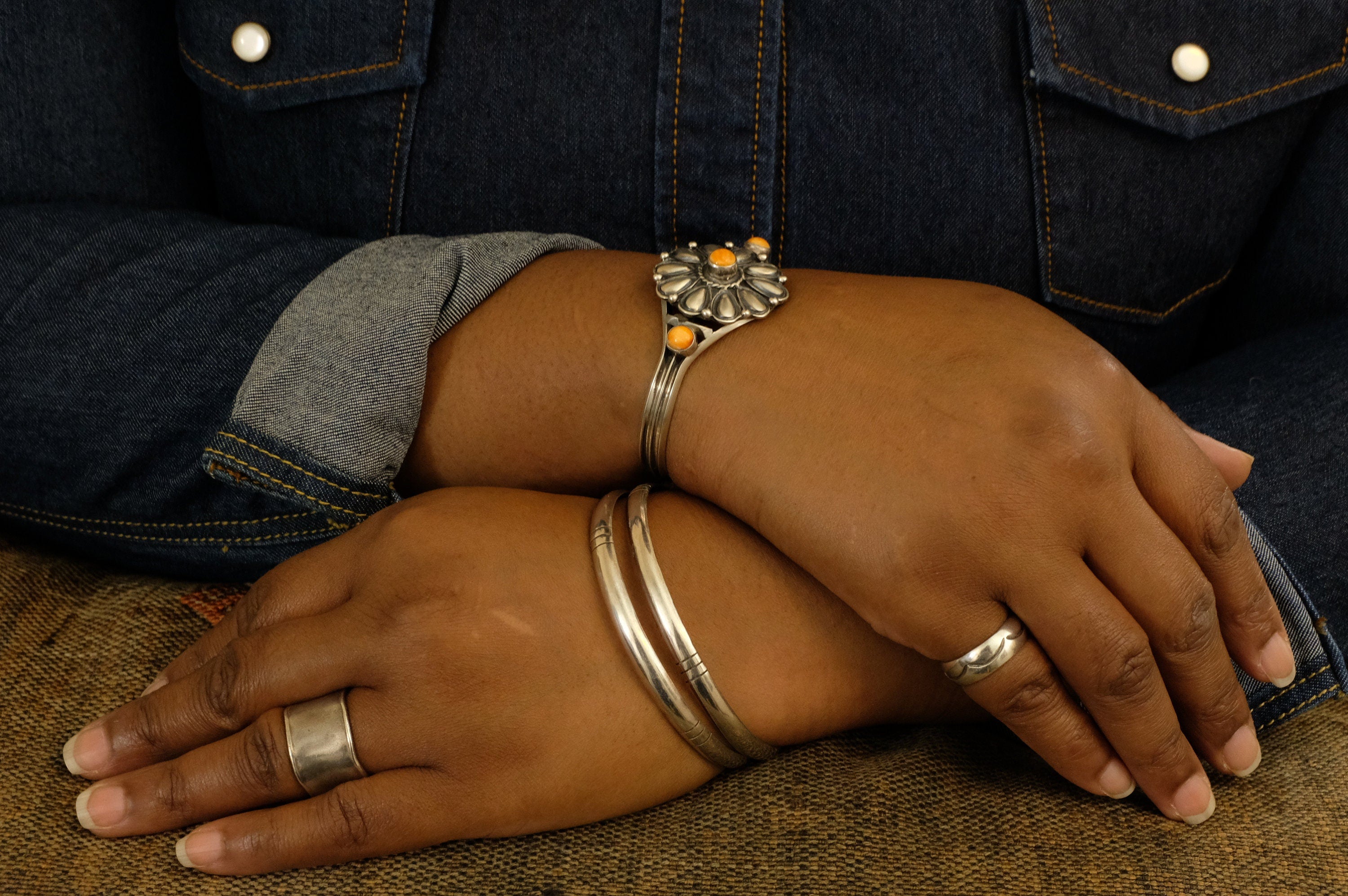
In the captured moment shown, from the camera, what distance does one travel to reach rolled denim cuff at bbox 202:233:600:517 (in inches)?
25.1

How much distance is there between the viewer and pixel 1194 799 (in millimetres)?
583

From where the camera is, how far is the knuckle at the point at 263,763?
55 cm

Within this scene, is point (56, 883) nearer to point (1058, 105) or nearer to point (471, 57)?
point (471, 57)

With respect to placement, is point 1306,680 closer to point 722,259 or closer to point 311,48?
point 722,259

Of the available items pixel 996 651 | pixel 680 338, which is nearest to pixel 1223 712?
pixel 996 651

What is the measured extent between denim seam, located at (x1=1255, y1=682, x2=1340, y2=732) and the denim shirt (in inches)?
3.0

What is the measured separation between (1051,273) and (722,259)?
367mm

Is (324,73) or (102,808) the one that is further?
(324,73)

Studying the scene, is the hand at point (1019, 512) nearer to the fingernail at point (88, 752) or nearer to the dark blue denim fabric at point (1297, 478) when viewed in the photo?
the dark blue denim fabric at point (1297, 478)

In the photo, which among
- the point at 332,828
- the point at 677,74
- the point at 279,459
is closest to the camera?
the point at 332,828

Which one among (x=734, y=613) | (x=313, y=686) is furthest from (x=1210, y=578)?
(x=313, y=686)

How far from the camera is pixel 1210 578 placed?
1.96 feet

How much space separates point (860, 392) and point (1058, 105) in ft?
1.33

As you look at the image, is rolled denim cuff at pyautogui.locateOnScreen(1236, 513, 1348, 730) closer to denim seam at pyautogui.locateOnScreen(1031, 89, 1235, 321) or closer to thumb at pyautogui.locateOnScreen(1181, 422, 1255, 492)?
thumb at pyautogui.locateOnScreen(1181, 422, 1255, 492)
